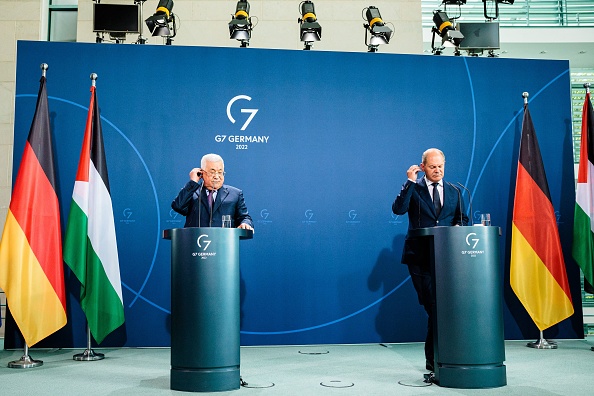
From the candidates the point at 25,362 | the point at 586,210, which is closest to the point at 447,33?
the point at 586,210

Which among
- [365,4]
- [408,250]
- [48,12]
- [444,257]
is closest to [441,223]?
[408,250]

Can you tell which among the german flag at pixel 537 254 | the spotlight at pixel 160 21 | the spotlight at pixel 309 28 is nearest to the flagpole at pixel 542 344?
the german flag at pixel 537 254

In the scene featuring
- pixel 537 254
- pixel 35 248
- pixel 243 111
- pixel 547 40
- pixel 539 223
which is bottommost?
pixel 537 254

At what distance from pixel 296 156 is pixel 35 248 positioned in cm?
258

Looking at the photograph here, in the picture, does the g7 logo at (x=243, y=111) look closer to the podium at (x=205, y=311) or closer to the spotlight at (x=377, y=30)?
the spotlight at (x=377, y=30)

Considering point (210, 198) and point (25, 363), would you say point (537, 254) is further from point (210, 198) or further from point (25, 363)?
point (25, 363)

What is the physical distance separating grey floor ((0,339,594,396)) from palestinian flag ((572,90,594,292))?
0.81m

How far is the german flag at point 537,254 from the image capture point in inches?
224

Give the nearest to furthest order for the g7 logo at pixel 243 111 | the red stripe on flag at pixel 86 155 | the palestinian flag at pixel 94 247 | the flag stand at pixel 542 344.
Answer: the palestinian flag at pixel 94 247 < the red stripe on flag at pixel 86 155 < the flag stand at pixel 542 344 < the g7 logo at pixel 243 111

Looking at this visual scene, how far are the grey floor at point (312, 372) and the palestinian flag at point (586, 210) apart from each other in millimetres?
813

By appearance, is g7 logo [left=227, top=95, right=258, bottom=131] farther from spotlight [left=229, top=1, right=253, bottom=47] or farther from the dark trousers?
the dark trousers

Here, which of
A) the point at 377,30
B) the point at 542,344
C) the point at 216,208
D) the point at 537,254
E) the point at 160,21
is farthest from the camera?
the point at 377,30

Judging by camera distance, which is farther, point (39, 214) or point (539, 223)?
point (539, 223)

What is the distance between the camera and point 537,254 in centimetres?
572
